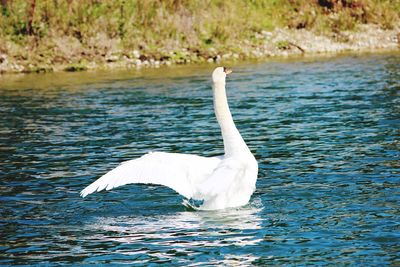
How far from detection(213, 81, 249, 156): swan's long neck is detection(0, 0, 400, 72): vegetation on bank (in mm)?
24968

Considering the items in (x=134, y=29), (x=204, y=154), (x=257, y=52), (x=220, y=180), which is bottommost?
(x=204, y=154)

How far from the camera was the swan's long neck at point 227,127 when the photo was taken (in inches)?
452

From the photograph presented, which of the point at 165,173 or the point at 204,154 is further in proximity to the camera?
the point at 204,154

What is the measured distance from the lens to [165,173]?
36.3ft

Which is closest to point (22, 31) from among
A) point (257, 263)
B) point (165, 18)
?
point (165, 18)

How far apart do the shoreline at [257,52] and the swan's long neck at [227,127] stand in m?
24.3

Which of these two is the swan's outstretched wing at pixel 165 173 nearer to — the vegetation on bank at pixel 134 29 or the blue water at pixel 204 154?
the blue water at pixel 204 154

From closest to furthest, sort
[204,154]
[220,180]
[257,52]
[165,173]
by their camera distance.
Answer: [220,180]
[165,173]
[204,154]
[257,52]

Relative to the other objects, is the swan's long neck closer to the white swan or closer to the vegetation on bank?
the white swan

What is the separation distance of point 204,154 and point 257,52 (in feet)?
80.4

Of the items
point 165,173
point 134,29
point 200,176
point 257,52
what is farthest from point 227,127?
point 134,29

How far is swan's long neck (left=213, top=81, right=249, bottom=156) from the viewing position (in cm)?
1147

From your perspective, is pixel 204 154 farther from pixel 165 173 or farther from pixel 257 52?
pixel 257 52

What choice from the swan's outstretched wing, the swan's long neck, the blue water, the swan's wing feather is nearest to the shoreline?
the blue water
